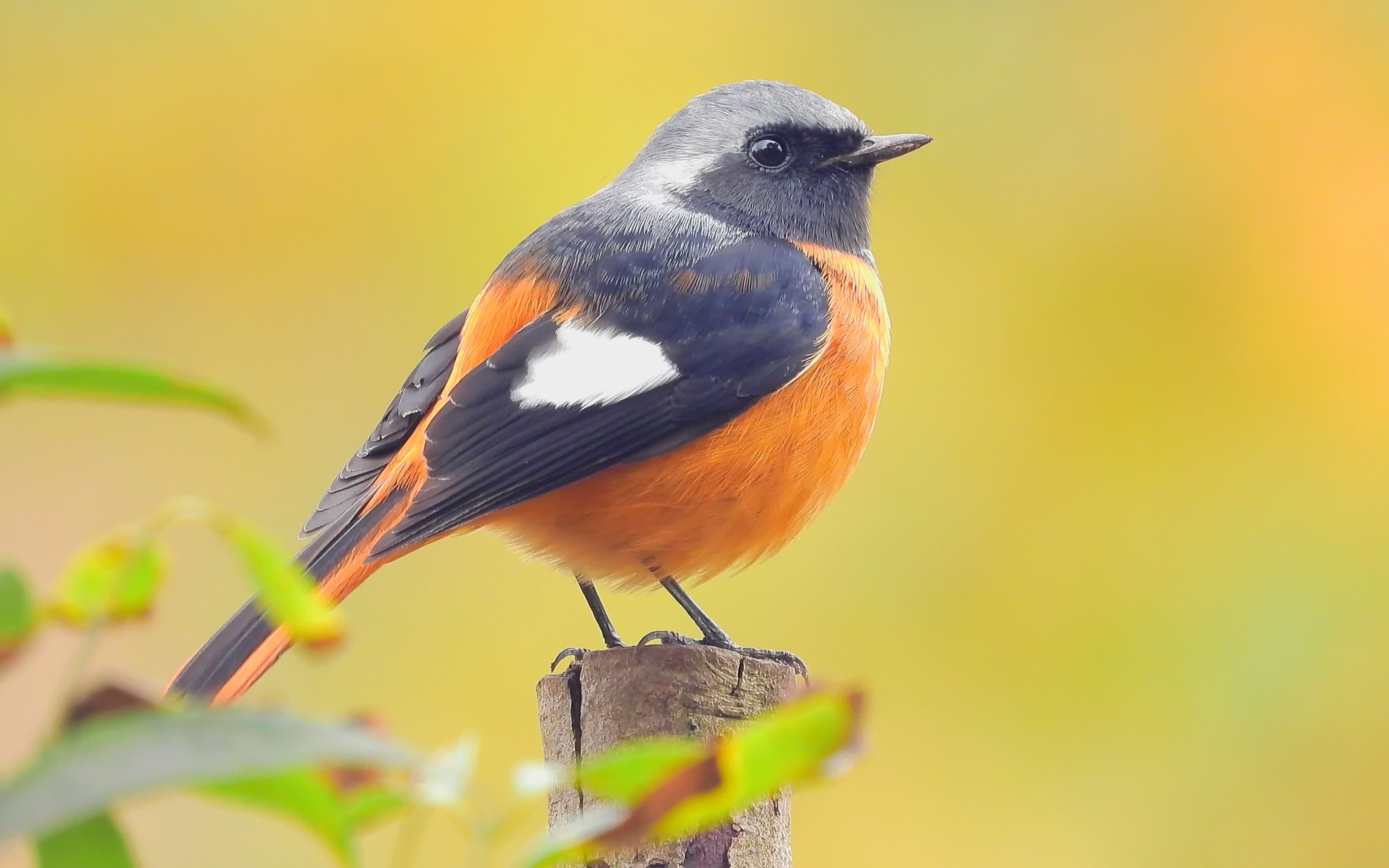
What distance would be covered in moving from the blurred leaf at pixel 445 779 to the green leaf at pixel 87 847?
0.44 ft

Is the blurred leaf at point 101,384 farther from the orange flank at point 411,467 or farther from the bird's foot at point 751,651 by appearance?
the bird's foot at point 751,651

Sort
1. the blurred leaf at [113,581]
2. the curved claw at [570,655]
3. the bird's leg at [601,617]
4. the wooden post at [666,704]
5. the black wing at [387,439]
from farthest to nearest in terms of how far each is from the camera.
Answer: the bird's leg at [601,617] < the black wing at [387,439] < the curved claw at [570,655] < the wooden post at [666,704] < the blurred leaf at [113,581]

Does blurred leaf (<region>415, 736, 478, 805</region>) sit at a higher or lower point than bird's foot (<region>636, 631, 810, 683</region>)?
lower

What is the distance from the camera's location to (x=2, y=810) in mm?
466

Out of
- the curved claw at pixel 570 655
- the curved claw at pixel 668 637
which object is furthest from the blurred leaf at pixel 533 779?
the curved claw at pixel 668 637

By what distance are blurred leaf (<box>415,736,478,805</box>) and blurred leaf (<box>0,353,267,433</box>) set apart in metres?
0.18

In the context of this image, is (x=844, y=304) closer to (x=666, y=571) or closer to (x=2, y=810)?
(x=666, y=571)

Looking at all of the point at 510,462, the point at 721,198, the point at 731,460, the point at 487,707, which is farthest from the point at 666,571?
the point at 487,707

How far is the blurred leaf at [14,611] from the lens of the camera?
0.51 m

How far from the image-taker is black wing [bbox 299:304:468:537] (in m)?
2.84

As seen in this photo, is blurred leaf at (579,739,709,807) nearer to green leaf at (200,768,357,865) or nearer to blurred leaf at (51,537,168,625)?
green leaf at (200,768,357,865)

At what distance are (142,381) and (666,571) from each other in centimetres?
247

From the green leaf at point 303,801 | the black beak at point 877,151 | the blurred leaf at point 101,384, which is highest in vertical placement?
the black beak at point 877,151

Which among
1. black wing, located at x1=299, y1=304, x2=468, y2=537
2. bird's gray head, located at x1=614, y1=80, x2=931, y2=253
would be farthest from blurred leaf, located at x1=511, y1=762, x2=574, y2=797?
bird's gray head, located at x1=614, y1=80, x2=931, y2=253
